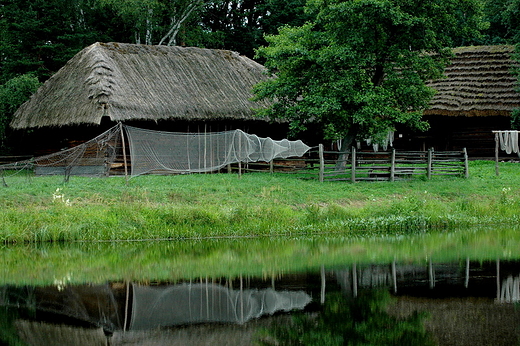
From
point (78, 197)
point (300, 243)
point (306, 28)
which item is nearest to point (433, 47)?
point (306, 28)

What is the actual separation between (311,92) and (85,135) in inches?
354

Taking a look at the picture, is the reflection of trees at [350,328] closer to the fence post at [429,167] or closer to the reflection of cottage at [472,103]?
the fence post at [429,167]

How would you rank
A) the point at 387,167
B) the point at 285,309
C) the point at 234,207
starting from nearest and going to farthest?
the point at 285,309, the point at 234,207, the point at 387,167

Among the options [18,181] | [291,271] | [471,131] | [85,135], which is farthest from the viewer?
[471,131]

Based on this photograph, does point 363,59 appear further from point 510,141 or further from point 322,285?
point 322,285

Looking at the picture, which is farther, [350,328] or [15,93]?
[15,93]

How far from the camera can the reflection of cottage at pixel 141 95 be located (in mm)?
24000

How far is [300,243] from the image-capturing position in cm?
1505

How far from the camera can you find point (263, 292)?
1055 cm

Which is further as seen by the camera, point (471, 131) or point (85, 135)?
point (471, 131)

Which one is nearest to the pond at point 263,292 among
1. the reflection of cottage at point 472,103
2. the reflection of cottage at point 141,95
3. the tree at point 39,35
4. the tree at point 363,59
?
the tree at point 363,59

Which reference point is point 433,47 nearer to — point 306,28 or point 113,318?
point 306,28

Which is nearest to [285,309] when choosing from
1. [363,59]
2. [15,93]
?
[363,59]

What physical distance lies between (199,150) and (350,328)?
14693 millimetres
